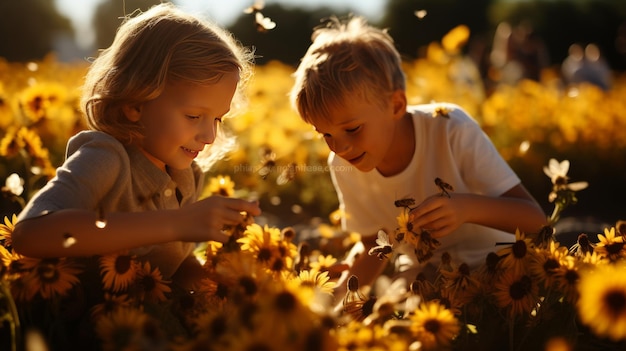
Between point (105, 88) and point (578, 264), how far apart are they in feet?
4.77

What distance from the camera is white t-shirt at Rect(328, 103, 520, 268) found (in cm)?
258

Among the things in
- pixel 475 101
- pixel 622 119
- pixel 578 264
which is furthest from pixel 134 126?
pixel 622 119

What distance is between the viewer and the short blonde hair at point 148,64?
6.77ft

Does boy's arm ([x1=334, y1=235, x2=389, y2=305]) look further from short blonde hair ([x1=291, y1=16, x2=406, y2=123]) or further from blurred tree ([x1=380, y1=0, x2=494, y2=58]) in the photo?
blurred tree ([x1=380, y1=0, x2=494, y2=58])

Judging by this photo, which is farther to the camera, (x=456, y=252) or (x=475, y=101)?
(x=475, y=101)

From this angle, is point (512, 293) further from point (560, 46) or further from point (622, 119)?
point (560, 46)

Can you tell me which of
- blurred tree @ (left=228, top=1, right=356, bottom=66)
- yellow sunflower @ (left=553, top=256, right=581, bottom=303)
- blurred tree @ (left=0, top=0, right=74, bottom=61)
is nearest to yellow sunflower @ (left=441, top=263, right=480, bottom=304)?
yellow sunflower @ (left=553, top=256, right=581, bottom=303)

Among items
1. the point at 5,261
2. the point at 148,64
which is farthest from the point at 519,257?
the point at 5,261

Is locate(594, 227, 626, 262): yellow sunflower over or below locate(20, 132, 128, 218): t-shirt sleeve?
below

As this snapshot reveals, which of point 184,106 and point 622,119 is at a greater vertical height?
point 184,106

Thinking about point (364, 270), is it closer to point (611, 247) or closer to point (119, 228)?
point (611, 247)

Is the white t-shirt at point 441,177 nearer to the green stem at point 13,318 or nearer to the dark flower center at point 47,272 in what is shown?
the dark flower center at point 47,272

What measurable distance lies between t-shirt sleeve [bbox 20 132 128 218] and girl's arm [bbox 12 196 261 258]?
2.1 inches

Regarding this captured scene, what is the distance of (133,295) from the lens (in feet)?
5.72
